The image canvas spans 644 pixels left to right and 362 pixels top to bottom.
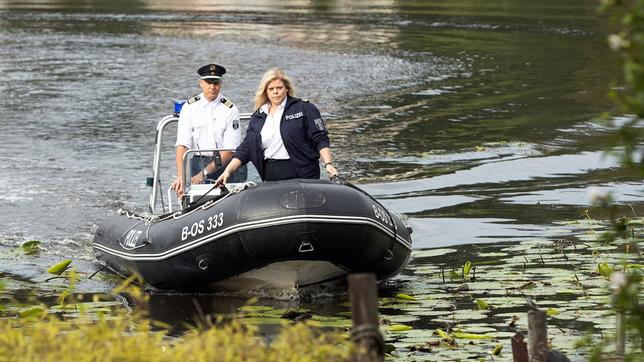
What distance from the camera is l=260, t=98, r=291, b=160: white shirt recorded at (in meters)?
10.5

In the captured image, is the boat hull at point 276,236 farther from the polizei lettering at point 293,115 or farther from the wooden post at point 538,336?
the wooden post at point 538,336

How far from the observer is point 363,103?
24234 mm

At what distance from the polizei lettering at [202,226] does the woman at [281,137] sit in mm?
473

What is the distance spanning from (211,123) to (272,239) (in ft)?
7.37

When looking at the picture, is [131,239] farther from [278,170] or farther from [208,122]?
[278,170]

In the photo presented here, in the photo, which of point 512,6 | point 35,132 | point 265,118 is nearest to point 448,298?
point 265,118

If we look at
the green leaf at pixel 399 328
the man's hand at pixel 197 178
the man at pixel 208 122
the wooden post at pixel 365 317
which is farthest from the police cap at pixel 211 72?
the wooden post at pixel 365 317

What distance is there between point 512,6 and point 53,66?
20397 mm

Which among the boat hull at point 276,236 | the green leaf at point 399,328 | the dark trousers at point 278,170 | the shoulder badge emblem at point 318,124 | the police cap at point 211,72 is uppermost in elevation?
the police cap at point 211,72

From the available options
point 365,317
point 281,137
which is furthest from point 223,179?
point 365,317

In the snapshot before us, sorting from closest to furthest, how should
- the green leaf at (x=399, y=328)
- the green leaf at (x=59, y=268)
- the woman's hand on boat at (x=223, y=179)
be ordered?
the green leaf at (x=399, y=328) → the woman's hand on boat at (x=223, y=179) → the green leaf at (x=59, y=268)

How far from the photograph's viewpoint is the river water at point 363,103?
1484 centimetres

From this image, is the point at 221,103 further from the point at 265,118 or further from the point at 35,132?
the point at 35,132

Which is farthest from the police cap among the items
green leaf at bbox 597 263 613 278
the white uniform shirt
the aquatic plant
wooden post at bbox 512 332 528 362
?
the aquatic plant
